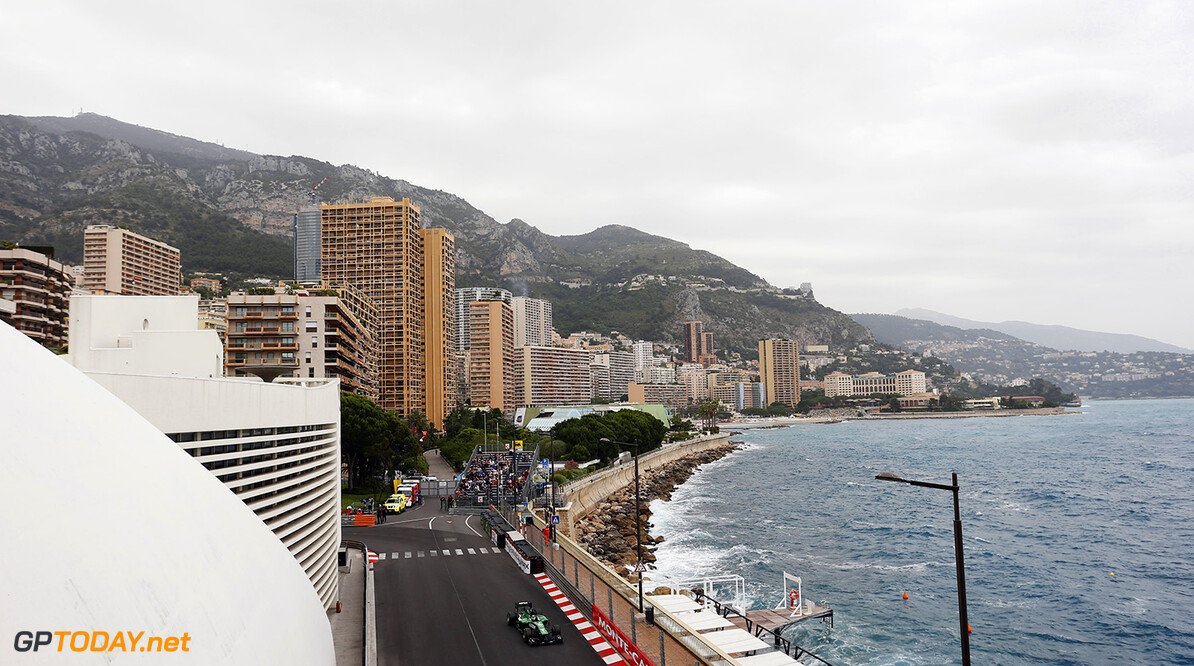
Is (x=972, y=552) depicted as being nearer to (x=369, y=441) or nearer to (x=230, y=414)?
(x=369, y=441)

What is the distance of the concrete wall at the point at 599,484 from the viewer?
52281mm

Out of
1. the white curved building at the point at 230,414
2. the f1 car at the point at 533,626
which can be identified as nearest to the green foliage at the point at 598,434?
the f1 car at the point at 533,626

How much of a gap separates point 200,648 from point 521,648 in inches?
578

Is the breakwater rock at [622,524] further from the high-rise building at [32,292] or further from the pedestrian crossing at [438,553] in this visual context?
the high-rise building at [32,292]

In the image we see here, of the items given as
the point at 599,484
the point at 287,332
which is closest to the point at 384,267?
the point at 287,332

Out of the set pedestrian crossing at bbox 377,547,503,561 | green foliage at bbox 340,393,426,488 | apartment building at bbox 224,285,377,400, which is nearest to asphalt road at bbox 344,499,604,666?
pedestrian crossing at bbox 377,547,503,561

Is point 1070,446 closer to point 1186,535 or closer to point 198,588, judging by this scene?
point 1186,535

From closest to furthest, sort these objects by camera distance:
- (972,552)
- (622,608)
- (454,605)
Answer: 1. (622,608)
2. (454,605)
3. (972,552)

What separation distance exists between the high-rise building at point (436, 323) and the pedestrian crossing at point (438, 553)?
92.7 meters

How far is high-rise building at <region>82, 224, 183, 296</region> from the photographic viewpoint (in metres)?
139

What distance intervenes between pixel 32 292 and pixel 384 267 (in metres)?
51.4

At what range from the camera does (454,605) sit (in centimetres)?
2567

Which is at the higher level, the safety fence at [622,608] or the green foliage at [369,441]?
the green foliage at [369,441]

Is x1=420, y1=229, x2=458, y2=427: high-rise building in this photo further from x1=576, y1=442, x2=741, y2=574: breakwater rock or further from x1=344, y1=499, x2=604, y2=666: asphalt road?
x1=344, y1=499, x2=604, y2=666: asphalt road
